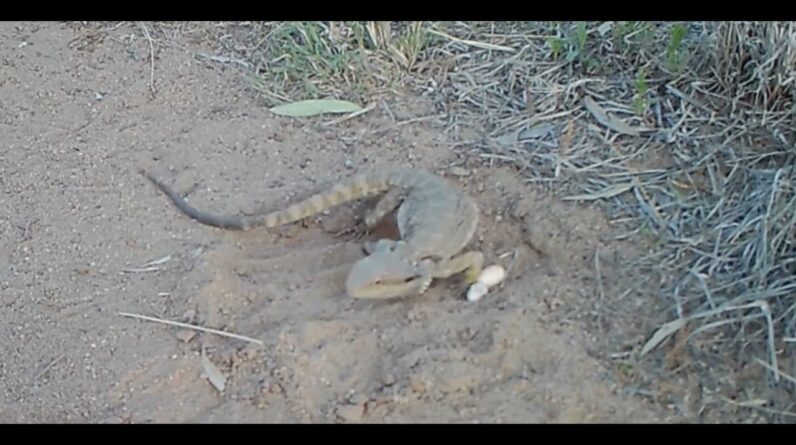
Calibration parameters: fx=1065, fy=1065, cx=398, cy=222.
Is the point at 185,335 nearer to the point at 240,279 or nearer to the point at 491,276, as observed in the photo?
the point at 240,279

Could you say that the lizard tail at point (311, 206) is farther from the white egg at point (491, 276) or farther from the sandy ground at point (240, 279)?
the white egg at point (491, 276)

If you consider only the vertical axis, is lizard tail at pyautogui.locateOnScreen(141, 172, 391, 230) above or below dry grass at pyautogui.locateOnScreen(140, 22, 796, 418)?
below

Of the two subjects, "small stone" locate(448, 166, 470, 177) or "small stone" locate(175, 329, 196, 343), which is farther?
"small stone" locate(448, 166, 470, 177)

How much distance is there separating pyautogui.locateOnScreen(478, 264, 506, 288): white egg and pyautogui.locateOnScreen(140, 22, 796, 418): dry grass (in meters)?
0.38

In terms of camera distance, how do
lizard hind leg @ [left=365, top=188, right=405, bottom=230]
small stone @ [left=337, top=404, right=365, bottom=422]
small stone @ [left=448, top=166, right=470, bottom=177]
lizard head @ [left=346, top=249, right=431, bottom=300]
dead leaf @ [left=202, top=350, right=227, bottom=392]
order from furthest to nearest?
small stone @ [left=448, top=166, right=470, bottom=177] < lizard hind leg @ [left=365, top=188, right=405, bottom=230] < lizard head @ [left=346, top=249, right=431, bottom=300] < dead leaf @ [left=202, top=350, right=227, bottom=392] < small stone @ [left=337, top=404, right=365, bottom=422]

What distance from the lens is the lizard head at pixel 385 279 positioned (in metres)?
3.00

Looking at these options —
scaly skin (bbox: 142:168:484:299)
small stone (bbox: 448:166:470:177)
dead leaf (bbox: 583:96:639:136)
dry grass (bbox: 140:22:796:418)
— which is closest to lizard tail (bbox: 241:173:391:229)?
scaly skin (bbox: 142:168:484:299)

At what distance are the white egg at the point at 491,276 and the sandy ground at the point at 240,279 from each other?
3 centimetres

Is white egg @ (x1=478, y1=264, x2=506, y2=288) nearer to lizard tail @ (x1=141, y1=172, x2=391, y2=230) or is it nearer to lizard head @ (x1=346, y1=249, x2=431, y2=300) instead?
lizard head @ (x1=346, y1=249, x2=431, y2=300)

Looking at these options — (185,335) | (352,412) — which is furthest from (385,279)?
(185,335)

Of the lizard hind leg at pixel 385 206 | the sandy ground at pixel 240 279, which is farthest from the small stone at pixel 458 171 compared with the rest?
the lizard hind leg at pixel 385 206

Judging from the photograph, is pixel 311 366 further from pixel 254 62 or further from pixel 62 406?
pixel 254 62

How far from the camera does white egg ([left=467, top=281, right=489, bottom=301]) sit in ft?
9.84

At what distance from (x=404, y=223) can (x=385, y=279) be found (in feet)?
1.07
